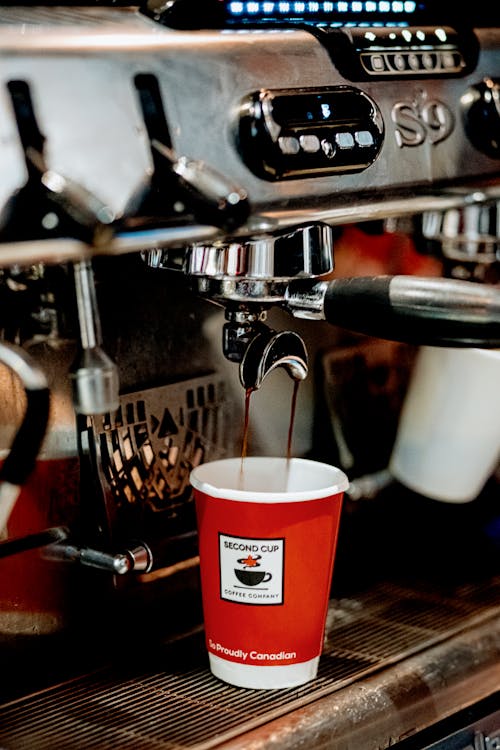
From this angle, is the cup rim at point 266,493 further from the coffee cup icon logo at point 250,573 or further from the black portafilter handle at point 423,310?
the black portafilter handle at point 423,310

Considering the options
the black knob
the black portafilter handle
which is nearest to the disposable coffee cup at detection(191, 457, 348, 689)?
the black portafilter handle

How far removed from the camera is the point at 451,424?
968 millimetres

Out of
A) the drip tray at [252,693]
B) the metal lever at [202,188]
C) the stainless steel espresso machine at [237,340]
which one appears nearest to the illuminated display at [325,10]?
the stainless steel espresso machine at [237,340]

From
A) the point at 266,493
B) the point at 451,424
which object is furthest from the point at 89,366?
the point at 451,424

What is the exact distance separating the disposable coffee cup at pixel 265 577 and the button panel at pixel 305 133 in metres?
0.24

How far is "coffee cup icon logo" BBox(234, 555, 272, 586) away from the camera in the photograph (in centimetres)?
76

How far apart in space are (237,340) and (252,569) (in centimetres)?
17

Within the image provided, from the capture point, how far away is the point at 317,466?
0.83m

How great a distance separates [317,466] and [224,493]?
0.34ft

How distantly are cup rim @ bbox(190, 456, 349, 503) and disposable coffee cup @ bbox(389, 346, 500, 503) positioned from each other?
191 millimetres

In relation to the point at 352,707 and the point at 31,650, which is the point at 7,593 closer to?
the point at 31,650

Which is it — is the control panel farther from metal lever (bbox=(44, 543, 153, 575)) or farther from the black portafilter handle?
metal lever (bbox=(44, 543, 153, 575))

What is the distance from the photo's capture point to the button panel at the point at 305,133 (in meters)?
0.61

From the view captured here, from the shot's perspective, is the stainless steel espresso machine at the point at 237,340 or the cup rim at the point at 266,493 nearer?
the stainless steel espresso machine at the point at 237,340
